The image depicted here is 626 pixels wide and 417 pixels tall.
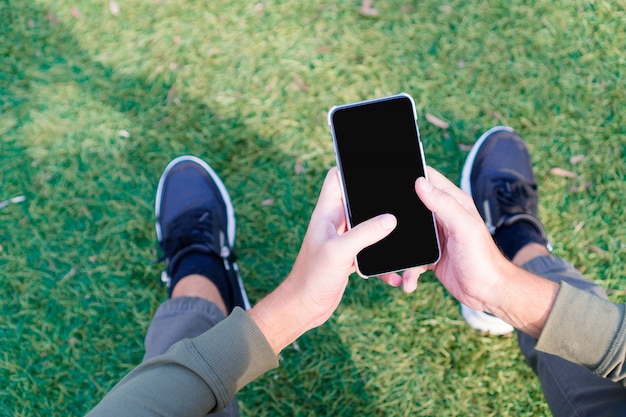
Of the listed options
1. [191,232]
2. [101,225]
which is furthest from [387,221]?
[101,225]

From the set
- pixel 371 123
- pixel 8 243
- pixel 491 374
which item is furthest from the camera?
pixel 8 243

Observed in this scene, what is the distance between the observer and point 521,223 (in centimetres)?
320

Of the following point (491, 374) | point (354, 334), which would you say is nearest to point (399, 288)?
point (354, 334)

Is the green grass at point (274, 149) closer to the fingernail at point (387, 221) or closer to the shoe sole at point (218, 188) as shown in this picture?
the shoe sole at point (218, 188)

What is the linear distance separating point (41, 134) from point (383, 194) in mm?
2608

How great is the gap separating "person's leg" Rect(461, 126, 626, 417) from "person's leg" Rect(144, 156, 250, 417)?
163 cm

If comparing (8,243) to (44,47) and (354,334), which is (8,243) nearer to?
(44,47)

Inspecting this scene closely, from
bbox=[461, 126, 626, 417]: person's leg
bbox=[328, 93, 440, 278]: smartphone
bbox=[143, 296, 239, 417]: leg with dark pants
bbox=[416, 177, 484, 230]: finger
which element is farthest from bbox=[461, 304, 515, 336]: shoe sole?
bbox=[143, 296, 239, 417]: leg with dark pants

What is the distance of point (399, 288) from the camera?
3.22 metres

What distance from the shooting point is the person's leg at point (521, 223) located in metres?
2.46

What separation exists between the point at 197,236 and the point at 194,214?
0.16 metres

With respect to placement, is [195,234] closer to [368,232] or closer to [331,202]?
[331,202]

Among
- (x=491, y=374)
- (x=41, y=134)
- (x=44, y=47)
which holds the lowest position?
(x=491, y=374)

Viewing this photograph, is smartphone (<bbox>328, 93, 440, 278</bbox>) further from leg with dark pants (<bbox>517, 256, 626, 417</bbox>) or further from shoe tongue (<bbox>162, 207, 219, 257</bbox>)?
shoe tongue (<bbox>162, 207, 219, 257</bbox>)
